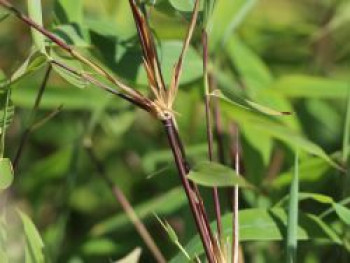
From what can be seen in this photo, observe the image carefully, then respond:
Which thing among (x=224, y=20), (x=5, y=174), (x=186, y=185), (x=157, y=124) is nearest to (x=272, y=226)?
(x=186, y=185)

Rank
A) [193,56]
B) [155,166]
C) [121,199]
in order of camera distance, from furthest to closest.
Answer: [155,166]
[121,199]
[193,56]

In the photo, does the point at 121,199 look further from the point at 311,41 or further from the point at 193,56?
the point at 311,41

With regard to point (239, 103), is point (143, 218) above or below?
below

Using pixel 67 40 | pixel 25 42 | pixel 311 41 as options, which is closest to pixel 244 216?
pixel 67 40

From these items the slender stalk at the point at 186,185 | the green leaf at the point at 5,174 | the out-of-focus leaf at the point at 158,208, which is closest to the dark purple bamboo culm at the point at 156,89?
the slender stalk at the point at 186,185

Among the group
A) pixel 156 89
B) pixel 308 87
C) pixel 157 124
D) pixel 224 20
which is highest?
pixel 156 89

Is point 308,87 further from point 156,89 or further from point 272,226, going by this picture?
point 156,89
